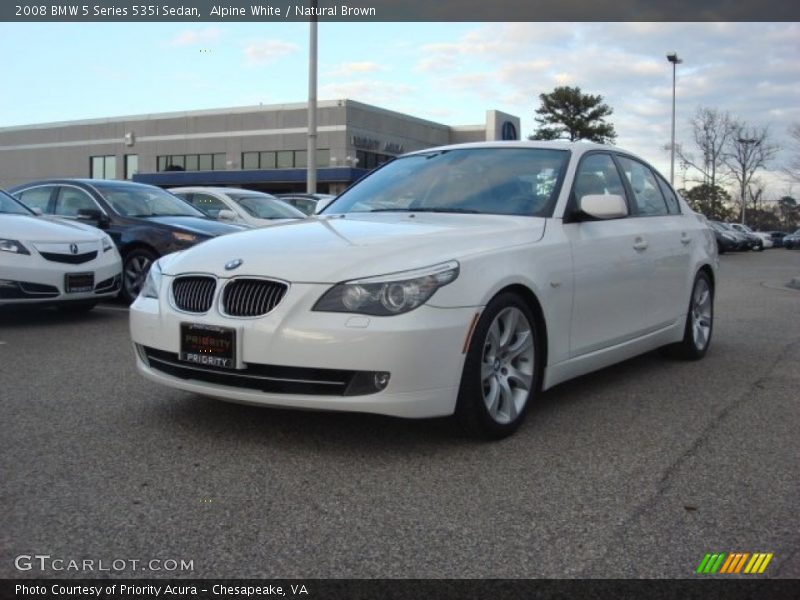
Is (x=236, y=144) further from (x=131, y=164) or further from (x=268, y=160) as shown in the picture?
(x=131, y=164)

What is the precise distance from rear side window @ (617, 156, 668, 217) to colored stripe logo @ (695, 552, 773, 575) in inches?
128

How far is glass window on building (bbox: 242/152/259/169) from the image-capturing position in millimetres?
50375

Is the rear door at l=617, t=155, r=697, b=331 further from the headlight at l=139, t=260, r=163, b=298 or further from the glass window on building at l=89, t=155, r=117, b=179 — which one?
the glass window on building at l=89, t=155, r=117, b=179

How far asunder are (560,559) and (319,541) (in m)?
0.82

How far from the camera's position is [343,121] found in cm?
4681

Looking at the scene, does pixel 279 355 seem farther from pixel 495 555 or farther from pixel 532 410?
pixel 532 410

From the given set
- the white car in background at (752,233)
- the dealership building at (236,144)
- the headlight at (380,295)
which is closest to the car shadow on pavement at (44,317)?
the headlight at (380,295)

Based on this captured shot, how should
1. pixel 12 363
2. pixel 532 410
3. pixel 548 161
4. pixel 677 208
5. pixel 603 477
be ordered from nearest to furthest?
1. pixel 603 477
2. pixel 532 410
3. pixel 548 161
4. pixel 12 363
5. pixel 677 208

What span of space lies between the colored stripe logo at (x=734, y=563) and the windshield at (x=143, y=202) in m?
7.94

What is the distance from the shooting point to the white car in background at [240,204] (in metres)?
11.5

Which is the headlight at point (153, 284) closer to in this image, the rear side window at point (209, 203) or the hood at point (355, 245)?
the hood at point (355, 245)
